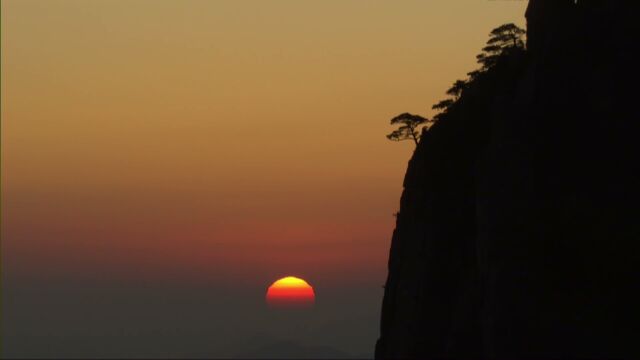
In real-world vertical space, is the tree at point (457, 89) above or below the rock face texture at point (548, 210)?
above

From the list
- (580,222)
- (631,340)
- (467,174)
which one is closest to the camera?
(631,340)

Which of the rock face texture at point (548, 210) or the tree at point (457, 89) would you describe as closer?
the rock face texture at point (548, 210)

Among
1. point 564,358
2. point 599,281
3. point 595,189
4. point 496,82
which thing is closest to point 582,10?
point 496,82

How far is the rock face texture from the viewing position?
66.5 m

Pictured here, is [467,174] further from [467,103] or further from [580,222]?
[580,222]

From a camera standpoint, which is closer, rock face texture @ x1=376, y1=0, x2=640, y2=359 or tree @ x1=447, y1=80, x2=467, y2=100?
rock face texture @ x1=376, y1=0, x2=640, y2=359

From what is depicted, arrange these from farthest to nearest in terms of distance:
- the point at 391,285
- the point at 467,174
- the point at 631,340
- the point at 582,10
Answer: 1. the point at 391,285
2. the point at 467,174
3. the point at 582,10
4. the point at 631,340

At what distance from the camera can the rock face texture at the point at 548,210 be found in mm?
66500

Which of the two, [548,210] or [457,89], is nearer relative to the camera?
[548,210]

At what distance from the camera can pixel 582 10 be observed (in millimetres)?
74688

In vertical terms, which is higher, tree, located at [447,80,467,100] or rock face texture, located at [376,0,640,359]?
tree, located at [447,80,467,100]

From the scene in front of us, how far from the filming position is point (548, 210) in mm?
69688

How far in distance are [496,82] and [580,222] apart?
15.7 m

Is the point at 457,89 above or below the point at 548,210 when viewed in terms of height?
above
